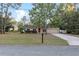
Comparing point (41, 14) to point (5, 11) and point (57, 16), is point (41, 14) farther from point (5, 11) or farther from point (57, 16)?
point (5, 11)

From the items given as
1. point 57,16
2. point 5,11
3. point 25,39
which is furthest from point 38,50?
point 5,11

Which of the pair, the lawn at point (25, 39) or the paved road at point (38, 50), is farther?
the lawn at point (25, 39)

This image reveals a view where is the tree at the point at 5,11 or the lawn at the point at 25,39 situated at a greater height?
the tree at the point at 5,11

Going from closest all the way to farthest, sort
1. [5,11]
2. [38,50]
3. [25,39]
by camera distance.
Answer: [38,50] → [25,39] → [5,11]

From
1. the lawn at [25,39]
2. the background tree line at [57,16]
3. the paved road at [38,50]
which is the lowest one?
the paved road at [38,50]

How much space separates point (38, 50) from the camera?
7941mm

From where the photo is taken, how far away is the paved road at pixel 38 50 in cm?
752

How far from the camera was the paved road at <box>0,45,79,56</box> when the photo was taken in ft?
24.7

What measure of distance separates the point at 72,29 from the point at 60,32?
42cm

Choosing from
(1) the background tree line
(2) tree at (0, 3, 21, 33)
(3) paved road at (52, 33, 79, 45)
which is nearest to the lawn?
(3) paved road at (52, 33, 79, 45)

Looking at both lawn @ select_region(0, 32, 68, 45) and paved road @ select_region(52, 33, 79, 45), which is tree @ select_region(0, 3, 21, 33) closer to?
lawn @ select_region(0, 32, 68, 45)

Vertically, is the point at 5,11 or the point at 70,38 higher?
the point at 5,11

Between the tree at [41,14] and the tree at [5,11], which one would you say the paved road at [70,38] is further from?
the tree at [5,11]

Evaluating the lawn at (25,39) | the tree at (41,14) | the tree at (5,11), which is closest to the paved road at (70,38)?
the lawn at (25,39)
